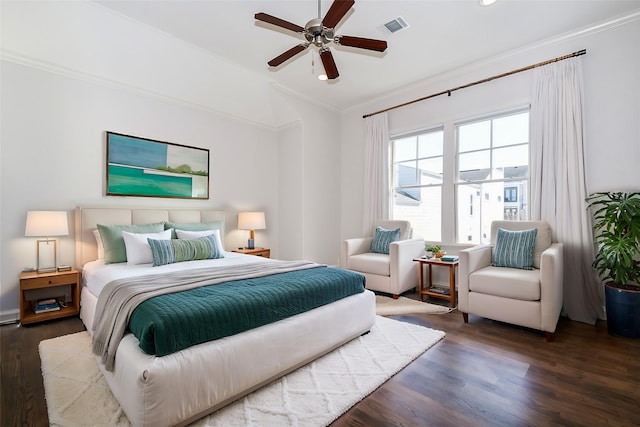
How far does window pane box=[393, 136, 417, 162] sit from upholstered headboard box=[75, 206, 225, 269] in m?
3.39

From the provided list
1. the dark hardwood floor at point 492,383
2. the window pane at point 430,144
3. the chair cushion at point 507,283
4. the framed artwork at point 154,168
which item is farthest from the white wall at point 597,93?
the framed artwork at point 154,168

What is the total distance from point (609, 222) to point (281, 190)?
13.7 feet

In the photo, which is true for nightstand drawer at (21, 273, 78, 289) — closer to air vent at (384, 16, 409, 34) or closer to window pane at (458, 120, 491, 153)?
air vent at (384, 16, 409, 34)

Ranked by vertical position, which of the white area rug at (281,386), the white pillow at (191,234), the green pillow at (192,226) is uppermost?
the green pillow at (192,226)

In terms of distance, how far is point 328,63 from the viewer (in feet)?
8.63

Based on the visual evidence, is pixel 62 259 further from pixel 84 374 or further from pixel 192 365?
pixel 192 365

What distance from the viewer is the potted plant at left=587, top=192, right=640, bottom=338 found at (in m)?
2.53

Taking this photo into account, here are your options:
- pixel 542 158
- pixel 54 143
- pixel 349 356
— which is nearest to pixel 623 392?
pixel 349 356

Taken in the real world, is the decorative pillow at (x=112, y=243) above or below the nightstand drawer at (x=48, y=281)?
above

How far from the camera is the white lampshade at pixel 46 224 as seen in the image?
2729 mm

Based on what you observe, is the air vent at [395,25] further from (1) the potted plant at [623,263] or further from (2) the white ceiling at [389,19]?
(1) the potted plant at [623,263]

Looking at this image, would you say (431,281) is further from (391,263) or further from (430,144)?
(430,144)

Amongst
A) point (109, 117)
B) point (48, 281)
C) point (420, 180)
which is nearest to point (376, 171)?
point (420, 180)

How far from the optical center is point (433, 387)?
1.87m
